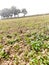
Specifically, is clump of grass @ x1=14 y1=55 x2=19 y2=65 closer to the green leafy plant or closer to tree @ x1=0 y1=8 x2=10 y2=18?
the green leafy plant

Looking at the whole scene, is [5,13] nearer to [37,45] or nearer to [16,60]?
[37,45]

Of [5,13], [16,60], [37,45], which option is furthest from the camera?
[5,13]

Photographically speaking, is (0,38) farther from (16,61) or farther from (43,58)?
(43,58)

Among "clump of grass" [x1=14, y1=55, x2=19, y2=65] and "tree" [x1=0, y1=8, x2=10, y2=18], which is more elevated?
"clump of grass" [x1=14, y1=55, x2=19, y2=65]

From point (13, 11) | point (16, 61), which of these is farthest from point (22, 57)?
point (13, 11)

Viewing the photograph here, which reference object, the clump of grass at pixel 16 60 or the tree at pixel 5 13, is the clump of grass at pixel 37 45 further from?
the tree at pixel 5 13

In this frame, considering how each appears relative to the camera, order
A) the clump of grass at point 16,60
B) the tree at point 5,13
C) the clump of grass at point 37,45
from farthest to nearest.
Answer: the tree at point 5,13, the clump of grass at point 37,45, the clump of grass at point 16,60

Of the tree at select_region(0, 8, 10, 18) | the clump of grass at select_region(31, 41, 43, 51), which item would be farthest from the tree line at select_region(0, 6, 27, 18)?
the clump of grass at select_region(31, 41, 43, 51)

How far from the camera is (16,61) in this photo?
5750 mm

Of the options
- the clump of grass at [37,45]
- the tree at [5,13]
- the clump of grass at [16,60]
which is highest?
the clump of grass at [37,45]

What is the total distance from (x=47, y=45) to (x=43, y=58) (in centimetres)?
128

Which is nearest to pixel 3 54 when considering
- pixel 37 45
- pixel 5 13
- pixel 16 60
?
pixel 16 60

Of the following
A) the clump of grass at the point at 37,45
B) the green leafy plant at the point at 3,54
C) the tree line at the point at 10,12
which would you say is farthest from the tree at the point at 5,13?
the green leafy plant at the point at 3,54

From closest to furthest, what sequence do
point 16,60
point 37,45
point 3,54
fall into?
1. point 16,60
2. point 3,54
3. point 37,45
